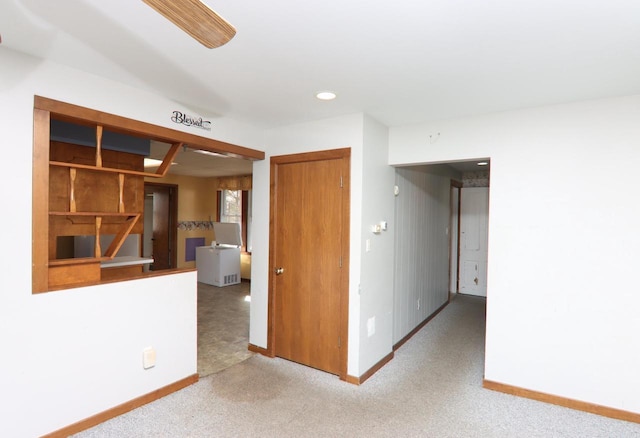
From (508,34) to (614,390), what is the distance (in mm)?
2589

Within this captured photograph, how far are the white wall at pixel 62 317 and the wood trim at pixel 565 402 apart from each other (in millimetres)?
2662

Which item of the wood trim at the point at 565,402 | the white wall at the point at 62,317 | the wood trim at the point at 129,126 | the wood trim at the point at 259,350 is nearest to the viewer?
the white wall at the point at 62,317

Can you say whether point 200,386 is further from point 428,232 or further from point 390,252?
point 428,232

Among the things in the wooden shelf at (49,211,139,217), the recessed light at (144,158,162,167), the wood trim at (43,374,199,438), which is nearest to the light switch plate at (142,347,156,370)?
the wood trim at (43,374,199,438)

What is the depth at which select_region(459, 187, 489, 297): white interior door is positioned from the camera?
233 inches

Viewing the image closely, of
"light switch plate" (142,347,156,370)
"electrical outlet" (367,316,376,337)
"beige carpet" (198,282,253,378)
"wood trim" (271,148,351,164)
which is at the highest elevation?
"wood trim" (271,148,351,164)

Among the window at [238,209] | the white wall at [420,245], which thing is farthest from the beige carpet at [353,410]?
the window at [238,209]

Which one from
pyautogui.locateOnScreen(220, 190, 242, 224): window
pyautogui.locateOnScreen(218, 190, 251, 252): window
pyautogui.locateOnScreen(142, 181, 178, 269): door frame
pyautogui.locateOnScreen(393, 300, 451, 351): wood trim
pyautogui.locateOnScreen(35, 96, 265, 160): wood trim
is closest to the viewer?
pyautogui.locateOnScreen(35, 96, 265, 160): wood trim

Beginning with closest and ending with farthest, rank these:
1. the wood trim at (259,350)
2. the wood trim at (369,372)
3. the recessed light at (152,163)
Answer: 1. the wood trim at (369,372)
2. the wood trim at (259,350)
3. the recessed light at (152,163)

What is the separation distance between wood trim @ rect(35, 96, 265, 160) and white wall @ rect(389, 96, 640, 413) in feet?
6.92

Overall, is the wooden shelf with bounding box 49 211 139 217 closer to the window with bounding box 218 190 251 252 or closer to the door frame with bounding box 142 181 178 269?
the window with bounding box 218 190 251 252

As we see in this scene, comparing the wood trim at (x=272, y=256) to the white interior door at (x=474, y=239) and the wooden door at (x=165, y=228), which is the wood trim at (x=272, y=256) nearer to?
the white interior door at (x=474, y=239)

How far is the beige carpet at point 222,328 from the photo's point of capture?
336 cm

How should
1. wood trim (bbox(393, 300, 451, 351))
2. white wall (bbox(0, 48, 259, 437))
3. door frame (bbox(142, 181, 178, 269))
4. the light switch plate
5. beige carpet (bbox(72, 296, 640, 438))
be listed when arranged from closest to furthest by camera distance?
white wall (bbox(0, 48, 259, 437)) → beige carpet (bbox(72, 296, 640, 438)) → the light switch plate → wood trim (bbox(393, 300, 451, 351)) → door frame (bbox(142, 181, 178, 269))
